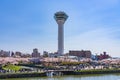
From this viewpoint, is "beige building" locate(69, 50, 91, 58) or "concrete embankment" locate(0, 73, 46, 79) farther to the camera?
"beige building" locate(69, 50, 91, 58)

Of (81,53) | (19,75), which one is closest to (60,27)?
(81,53)

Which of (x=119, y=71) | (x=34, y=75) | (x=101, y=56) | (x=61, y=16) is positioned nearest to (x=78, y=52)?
(x=101, y=56)

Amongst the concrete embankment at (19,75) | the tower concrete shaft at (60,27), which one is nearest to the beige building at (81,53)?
the tower concrete shaft at (60,27)

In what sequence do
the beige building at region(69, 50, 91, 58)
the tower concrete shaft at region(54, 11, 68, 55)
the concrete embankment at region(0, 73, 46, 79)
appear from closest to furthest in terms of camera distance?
the concrete embankment at region(0, 73, 46, 79) < the tower concrete shaft at region(54, 11, 68, 55) < the beige building at region(69, 50, 91, 58)

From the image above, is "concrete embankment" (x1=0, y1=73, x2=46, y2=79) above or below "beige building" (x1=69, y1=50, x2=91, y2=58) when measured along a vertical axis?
below

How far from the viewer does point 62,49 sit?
143 meters

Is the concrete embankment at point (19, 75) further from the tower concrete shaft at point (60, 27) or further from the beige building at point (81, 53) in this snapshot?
the beige building at point (81, 53)

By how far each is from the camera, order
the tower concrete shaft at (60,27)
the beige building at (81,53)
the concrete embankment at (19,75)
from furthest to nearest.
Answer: the beige building at (81,53) → the tower concrete shaft at (60,27) → the concrete embankment at (19,75)

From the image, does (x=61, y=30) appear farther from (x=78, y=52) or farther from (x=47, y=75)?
(x=47, y=75)

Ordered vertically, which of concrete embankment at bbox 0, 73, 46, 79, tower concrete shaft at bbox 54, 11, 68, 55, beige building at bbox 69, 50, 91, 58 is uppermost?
tower concrete shaft at bbox 54, 11, 68, 55

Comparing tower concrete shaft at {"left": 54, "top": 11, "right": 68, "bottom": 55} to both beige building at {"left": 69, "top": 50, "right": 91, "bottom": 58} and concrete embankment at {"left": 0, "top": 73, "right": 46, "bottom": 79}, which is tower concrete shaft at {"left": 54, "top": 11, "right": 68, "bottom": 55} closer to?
beige building at {"left": 69, "top": 50, "right": 91, "bottom": 58}

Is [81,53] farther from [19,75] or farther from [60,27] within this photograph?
[19,75]

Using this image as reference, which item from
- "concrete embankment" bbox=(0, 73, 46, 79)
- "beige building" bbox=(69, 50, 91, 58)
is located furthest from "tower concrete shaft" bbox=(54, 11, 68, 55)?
"concrete embankment" bbox=(0, 73, 46, 79)

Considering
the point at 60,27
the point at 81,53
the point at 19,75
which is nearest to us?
the point at 19,75
